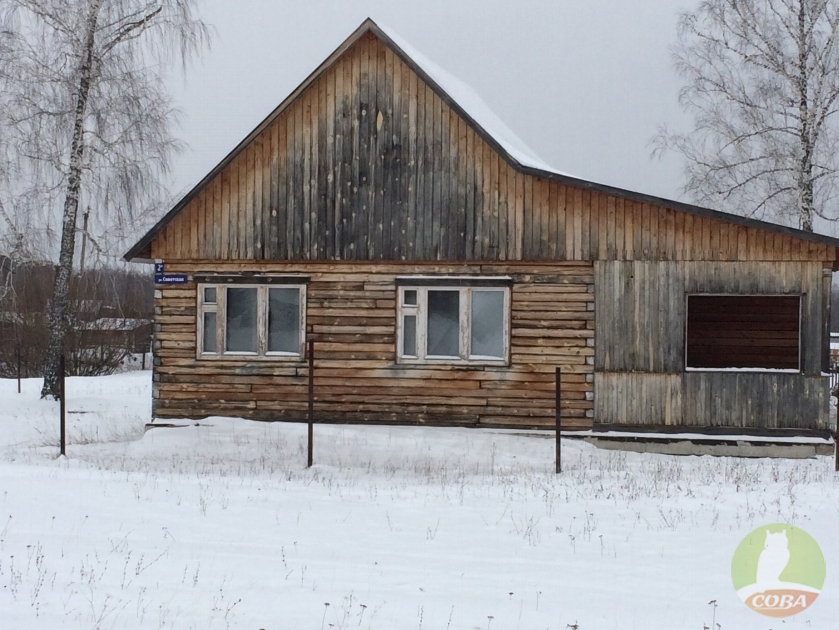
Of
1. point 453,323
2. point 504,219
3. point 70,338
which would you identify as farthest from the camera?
point 70,338

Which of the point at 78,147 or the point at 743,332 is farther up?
the point at 78,147

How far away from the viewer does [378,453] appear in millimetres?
13391

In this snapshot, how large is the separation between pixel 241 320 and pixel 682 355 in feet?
24.0

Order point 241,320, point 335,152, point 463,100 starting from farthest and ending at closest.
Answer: point 463,100, point 241,320, point 335,152

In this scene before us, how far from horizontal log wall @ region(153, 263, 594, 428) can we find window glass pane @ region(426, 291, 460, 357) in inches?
13.4

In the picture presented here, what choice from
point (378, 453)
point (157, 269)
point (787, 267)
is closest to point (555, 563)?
point (378, 453)

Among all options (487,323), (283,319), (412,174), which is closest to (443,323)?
(487,323)

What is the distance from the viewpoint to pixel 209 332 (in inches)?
595

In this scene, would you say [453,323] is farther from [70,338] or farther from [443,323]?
[70,338]

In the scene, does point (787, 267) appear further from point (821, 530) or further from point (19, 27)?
point (19, 27)

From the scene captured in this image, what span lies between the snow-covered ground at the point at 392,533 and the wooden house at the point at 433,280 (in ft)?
3.11

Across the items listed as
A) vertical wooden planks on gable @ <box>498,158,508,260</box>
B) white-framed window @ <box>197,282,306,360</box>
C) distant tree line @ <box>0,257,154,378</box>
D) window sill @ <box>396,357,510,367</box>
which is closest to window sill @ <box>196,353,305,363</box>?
white-framed window @ <box>197,282,306,360</box>

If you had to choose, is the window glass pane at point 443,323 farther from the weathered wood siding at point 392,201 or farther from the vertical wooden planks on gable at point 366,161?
the vertical wooden planks on gable at point 366,161

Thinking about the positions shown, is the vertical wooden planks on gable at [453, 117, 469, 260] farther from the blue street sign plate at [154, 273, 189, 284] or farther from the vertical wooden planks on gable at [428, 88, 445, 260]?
the blue street sign plate at [154, 273, 189, 284]
